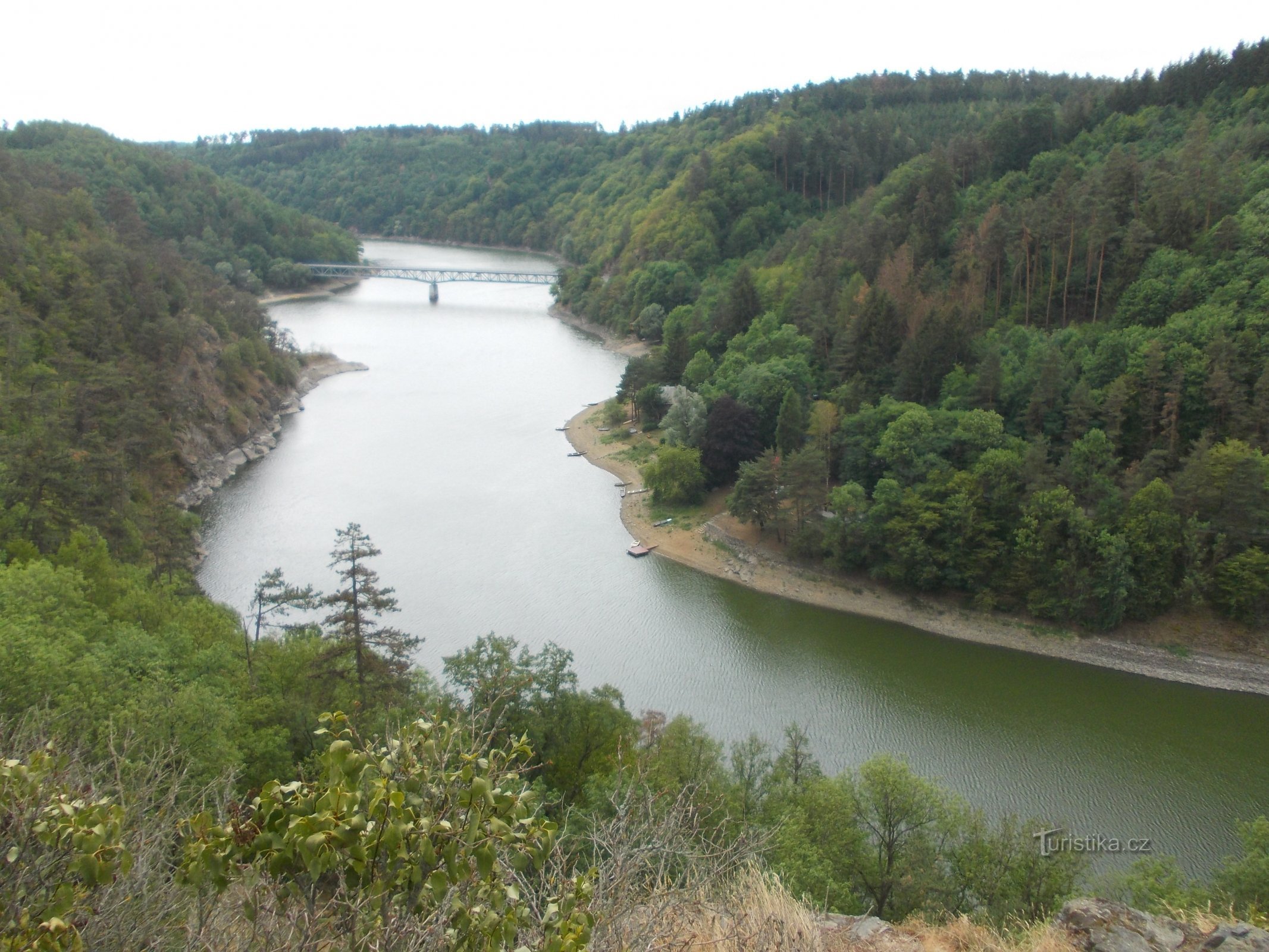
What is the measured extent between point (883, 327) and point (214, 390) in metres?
22.1

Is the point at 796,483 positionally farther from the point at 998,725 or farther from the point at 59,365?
the point at 59,365

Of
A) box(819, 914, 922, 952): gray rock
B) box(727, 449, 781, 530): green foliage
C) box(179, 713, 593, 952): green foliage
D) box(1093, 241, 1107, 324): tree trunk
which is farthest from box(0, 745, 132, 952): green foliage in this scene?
box(1093, 241, 1107, 324): tree trunk

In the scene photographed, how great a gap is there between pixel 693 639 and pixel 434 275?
52404mm

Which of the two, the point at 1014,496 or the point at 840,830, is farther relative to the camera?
the point at 1014,496

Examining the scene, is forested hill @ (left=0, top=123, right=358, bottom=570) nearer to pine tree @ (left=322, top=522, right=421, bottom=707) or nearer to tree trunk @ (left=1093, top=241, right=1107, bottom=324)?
pine tree @ (left=322, top=522, right=421, bottom=707)

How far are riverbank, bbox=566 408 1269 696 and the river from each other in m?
0.34

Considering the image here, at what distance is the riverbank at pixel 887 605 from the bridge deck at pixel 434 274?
39.1m

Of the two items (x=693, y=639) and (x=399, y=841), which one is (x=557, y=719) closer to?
A: (x=693, y=639)

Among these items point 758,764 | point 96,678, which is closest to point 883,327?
point 758,764

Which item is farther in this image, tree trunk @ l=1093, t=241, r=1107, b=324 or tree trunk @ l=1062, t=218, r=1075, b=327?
tree trunk @ l=1062, t=218, r=1075, b=327

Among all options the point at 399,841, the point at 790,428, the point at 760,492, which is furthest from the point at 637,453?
the point at 399,841

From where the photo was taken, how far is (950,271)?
29438mm

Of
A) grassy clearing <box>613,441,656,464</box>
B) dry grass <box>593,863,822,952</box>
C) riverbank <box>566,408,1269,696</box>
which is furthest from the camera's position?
grassy clearing <box>613,441,656,464</box>

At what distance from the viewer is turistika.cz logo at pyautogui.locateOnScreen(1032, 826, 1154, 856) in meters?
10.4
